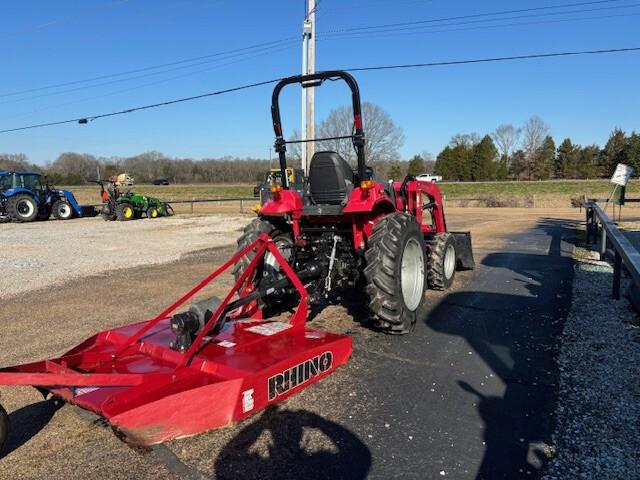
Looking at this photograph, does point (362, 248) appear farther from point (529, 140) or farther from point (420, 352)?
point (529, 140)

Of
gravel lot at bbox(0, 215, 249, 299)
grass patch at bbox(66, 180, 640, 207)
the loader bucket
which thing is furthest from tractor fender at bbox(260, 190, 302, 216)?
grass patch at bbox(66, 180, 640, 207)

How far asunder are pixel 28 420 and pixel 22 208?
21781mm

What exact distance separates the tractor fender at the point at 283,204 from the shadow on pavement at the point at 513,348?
1.97 metres

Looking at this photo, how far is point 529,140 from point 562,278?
8062cm

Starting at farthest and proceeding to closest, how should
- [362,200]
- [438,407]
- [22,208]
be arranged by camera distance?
[22,208]
[362,200]
[438,407]

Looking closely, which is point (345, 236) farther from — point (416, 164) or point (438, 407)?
point (416, 164)

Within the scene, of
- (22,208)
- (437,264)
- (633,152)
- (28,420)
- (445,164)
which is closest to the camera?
(28,420)

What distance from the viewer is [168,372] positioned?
3.10 m

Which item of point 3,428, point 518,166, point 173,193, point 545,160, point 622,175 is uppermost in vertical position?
point 545,160

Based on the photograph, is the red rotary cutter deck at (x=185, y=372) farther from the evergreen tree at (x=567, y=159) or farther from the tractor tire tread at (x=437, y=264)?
the evergreen tree at (x=567, y=159)

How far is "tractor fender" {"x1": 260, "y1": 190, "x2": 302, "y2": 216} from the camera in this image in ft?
17.3

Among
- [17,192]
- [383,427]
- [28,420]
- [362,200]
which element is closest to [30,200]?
[17,192]

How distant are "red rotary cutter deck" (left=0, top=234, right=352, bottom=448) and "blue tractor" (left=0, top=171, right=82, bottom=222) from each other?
21.2 metres

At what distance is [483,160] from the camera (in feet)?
213
